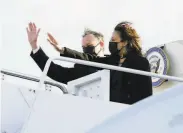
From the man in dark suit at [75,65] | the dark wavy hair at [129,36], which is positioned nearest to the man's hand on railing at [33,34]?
Answer: the man in dark suit at [75,65]

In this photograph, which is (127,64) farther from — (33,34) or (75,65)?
(33,34)

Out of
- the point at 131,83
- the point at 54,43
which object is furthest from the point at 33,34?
the point at 131,83

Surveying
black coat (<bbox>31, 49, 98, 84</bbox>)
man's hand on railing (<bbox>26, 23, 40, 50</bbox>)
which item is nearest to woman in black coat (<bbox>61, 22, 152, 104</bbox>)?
black coat (<bbox>31, 49, 98, 84</bbox>)

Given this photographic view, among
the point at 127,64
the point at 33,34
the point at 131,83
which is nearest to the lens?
the point at 131,83

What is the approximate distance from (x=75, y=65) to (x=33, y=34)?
583 millimetres

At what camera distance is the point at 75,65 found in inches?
179

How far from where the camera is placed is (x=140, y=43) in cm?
427

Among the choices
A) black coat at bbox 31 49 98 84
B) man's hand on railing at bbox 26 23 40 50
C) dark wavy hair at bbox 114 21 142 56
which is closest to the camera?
dark wavy hair at bbox 114 21 142 56

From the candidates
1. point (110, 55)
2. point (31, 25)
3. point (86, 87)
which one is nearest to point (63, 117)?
point (86, 87)

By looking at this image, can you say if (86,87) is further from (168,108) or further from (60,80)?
(168,108)

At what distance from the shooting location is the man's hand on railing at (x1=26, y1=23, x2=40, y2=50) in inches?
187

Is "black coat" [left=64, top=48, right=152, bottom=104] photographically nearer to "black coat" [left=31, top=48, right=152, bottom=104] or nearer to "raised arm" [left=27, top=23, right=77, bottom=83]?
"black coat" [left=31, top=48, right=152, bottom=104]

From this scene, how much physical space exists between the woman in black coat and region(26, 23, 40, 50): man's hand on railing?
76cm

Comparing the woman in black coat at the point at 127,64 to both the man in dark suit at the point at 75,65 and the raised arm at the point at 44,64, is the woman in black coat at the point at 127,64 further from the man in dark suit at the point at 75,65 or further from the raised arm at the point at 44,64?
the raised arm at the point at 44,64
